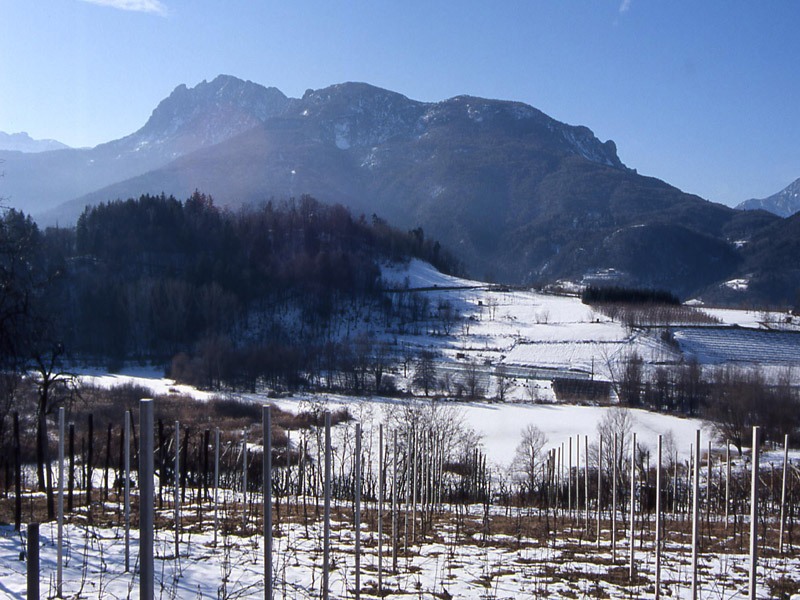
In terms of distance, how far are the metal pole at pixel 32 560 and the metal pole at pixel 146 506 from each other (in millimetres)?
1116

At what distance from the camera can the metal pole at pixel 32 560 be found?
4359mm

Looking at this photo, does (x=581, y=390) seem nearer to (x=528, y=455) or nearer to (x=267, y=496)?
(x=528, y=455)

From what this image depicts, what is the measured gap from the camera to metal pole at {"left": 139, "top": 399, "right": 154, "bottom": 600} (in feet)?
12.2

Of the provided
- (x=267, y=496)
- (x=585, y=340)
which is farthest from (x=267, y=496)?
(x=585, y=340)

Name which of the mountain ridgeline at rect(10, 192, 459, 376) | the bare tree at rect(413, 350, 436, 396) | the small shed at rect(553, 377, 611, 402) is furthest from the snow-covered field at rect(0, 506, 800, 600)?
the mountain ridgeline at rect(10, 192, 459, 376)

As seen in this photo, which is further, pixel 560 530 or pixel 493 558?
pixel 560 530

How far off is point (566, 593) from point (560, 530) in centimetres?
745

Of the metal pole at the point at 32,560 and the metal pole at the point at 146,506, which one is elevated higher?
the metal pole at the point at 146,506

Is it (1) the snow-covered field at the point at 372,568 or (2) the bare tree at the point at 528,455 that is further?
(2) the bare tree at the point at 528,455

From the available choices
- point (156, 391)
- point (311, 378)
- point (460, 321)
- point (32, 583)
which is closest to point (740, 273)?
point (460, 321)

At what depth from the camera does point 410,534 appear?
13.1 m

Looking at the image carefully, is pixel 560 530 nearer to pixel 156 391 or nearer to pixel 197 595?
pixel 197 595

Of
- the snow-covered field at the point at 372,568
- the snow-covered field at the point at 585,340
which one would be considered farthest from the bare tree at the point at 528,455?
the snow-covered field at the point at 585,340

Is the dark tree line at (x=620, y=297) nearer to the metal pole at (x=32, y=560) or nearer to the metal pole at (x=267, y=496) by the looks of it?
the metal pole at (x=267, y=496)
